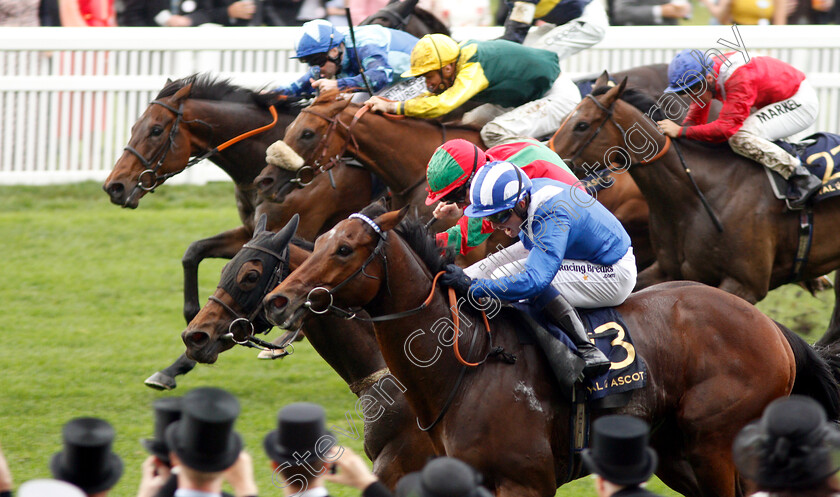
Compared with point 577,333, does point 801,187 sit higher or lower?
lower

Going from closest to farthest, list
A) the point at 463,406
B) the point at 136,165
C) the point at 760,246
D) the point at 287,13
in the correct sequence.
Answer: the point at 463,406 < the point at 760,246 < the point at 136,165 < the point at 287,13

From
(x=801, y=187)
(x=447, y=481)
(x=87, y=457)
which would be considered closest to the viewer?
(x=447, y=481)

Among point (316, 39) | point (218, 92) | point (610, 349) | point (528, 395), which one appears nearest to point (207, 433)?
point (528, 395)

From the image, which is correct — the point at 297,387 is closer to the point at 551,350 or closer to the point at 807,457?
the point at 551,350

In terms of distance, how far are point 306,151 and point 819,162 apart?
319 centimetres

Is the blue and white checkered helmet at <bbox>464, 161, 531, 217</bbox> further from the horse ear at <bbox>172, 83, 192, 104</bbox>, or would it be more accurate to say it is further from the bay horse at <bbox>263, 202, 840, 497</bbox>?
the horse ear at <bbox>172, 83, 192, 104</bbox>

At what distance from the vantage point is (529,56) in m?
7.28

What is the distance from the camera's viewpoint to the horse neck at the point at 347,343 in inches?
201

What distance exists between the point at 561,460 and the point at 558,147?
2896mm

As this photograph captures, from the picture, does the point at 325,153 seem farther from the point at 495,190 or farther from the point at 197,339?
the point at 495,190

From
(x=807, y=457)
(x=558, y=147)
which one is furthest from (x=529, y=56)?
(x=807, y=457)

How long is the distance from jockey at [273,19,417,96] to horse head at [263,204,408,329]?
10.6 ft

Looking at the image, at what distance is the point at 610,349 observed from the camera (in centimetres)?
462

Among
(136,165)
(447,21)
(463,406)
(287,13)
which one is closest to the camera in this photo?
(463,406)
